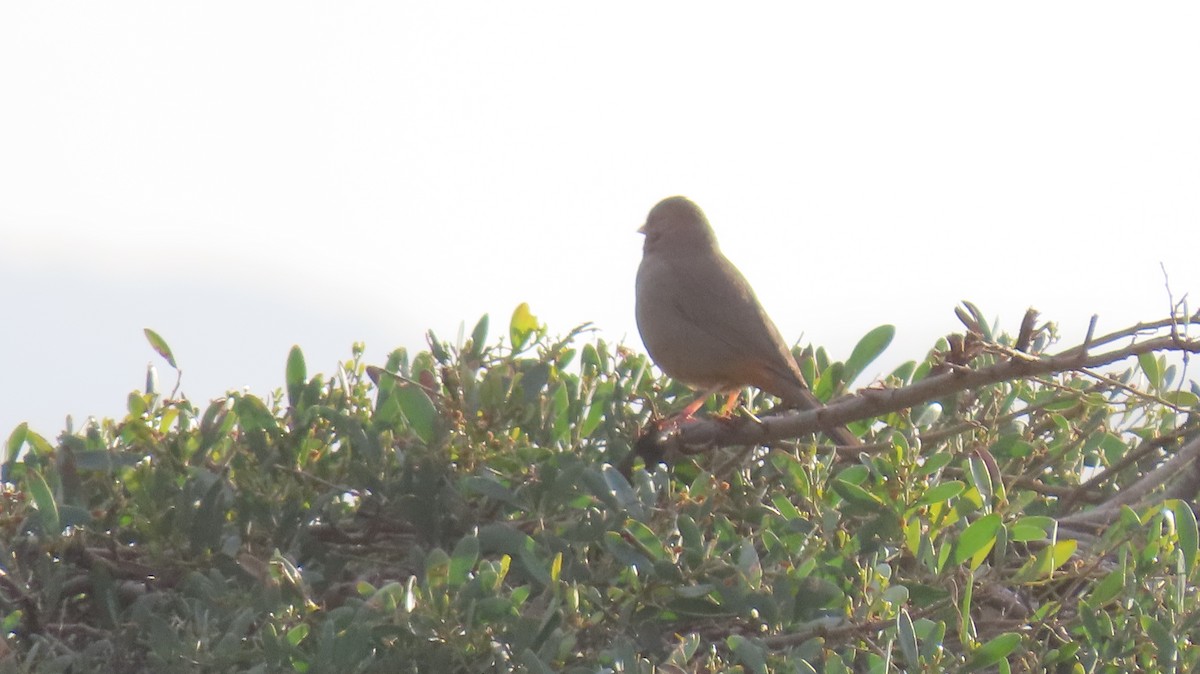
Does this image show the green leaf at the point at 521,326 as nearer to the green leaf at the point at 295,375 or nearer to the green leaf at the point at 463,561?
the green leaf at the point at 295,375

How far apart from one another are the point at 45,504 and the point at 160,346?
72cm

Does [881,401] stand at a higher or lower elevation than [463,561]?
higher

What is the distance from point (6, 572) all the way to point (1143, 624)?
247 cm

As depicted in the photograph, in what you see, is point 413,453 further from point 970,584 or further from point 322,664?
point 970,584

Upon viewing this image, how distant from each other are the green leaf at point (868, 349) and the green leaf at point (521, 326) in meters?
1.05

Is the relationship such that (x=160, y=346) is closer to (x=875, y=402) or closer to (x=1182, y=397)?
(x=875, y=402)

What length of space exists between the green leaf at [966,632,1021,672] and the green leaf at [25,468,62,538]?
6.56ft

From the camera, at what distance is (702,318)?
6395 millimetres

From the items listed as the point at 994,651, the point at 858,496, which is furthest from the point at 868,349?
the point at 994,651

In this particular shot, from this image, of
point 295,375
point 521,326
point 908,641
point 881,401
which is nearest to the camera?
point 908,641

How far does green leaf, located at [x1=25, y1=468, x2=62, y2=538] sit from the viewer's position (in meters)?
3.04

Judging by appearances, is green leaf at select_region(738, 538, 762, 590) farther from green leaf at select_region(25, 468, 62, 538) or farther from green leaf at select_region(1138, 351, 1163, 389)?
green leaf at select_region(1138, 351, 1163, 389)

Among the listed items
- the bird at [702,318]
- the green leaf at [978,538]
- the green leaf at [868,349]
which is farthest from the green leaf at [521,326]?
the green leaf at [978,538]

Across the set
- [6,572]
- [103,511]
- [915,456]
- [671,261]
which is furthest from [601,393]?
[671,261]
